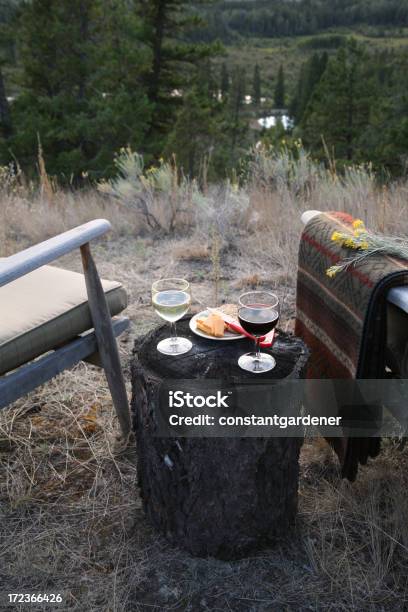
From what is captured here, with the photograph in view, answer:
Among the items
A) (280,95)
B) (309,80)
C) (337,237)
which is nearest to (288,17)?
(280,95)

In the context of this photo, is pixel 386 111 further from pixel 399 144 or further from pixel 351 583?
pixel 351 583

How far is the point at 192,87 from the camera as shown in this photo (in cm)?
1490

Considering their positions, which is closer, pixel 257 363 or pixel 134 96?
pixel 257 363

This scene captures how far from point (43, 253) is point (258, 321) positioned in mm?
608

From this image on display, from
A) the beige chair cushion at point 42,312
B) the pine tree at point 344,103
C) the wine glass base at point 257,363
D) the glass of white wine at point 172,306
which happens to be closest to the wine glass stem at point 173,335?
the glass of white wine at point 172,306

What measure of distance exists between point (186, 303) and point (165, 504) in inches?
21.1

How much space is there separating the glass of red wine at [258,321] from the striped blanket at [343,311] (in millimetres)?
244

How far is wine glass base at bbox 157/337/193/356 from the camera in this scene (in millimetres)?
1514

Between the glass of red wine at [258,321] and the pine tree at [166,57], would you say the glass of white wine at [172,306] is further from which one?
the pine tree at [166,57]

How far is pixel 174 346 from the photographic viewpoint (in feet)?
5.03

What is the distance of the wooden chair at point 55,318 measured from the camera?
61.9 inches

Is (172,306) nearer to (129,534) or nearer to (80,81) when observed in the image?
(129,534)

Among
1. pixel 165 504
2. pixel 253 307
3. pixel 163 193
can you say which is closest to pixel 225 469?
pixel 165 504

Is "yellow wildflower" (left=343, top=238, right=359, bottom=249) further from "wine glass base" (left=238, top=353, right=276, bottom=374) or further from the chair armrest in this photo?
the chair armrest
